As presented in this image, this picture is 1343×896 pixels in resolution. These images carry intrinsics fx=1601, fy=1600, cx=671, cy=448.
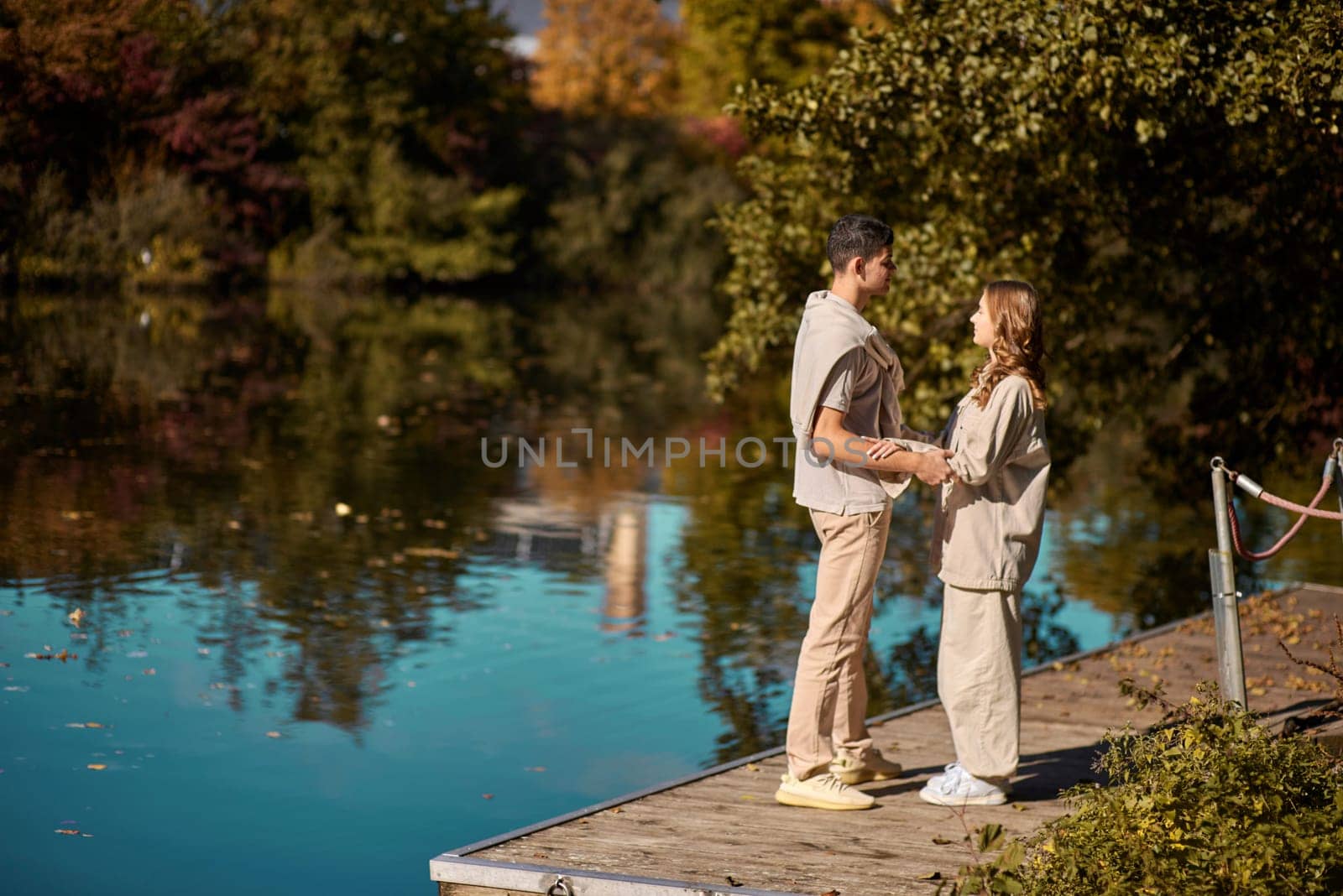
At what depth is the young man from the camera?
534 centimetres

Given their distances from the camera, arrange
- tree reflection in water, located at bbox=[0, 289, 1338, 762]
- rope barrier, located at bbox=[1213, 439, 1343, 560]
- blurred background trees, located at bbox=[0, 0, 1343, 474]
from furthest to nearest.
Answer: tree reflection in water, located at bbox=[0, 289, 1338, 762], blurred background trees, located at bbox=[0, 0, 1343, 474], rope barrier, located at bbox=[1213, 439, 1343, 560]

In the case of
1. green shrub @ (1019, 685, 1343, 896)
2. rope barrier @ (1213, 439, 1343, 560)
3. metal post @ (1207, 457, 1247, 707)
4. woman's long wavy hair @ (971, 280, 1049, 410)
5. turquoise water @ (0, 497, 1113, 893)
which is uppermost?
woman's long wavy hair @ (971, 280, 1049, 410)

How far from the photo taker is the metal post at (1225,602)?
5363mm

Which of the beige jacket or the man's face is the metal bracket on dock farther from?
the man's face

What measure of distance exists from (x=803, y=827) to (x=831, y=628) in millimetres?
685

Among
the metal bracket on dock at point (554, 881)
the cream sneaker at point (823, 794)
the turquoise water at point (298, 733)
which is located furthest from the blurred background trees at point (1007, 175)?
the metal bracket on dock at point (554, 881)

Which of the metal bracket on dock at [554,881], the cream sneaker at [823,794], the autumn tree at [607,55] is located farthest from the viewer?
the autumn tree at [607,55]

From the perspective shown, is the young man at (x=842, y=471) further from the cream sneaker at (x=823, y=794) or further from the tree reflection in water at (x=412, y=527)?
the tree reflection in water at (x=412, y=527)

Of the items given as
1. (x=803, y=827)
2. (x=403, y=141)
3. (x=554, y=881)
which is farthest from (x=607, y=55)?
(x=554, y=881)

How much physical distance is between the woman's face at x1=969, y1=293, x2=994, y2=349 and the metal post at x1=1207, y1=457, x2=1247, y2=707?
2.80 ft

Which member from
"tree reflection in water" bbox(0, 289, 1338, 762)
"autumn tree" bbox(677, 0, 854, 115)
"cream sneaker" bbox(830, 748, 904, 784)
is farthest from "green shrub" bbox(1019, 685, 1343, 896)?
"autumn tree" bbox(677, 0, 854, 115)

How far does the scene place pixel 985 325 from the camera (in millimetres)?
5508

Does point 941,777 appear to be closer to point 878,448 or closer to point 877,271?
point 878,448

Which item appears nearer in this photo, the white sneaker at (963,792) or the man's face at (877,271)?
the man's face at (877,271)
